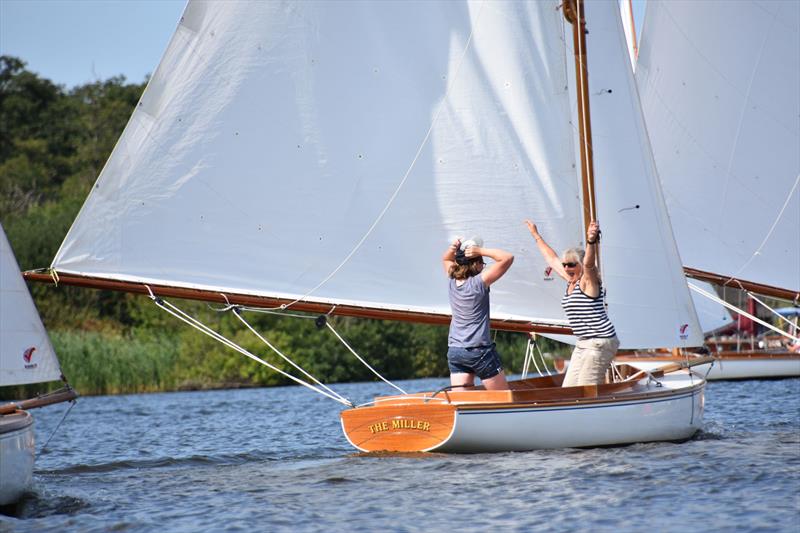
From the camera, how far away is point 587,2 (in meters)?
15.0

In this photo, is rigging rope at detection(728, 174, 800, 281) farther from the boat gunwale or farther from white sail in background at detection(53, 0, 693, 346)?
the boat gunwale

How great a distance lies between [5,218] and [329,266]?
1502 inches

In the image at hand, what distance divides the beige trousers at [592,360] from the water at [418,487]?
0.76 metres

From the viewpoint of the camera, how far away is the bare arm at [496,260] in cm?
1250

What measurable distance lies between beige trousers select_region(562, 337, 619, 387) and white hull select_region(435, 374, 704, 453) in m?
0.41

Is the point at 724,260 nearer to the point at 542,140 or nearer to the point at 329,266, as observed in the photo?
the point at 542,140

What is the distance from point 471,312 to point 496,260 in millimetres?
558

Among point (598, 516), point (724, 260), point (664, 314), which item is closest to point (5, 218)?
point (724, 260)

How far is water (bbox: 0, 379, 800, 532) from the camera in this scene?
386 inches

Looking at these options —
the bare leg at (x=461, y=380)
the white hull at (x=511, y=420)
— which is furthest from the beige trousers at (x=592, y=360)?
the bare leg at (x=461, y=380)

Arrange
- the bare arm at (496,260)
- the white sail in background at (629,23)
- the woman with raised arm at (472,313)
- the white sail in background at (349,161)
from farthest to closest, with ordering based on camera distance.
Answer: the white sail in background at (629,23) → the white sail in background at (349,161) → the woman with raised arm at (472,313) → the bare arm at (496,260)

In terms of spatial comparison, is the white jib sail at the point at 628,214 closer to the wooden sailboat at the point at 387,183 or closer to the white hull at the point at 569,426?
the wooden sailboat at the point at 387,183

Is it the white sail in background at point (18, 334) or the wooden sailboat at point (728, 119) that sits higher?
the wooden sailboat at point (728, 119)

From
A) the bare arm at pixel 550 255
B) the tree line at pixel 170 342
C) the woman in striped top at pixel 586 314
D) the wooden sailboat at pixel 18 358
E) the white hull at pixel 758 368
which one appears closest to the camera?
the wooden sailboat at pixel 18 358
